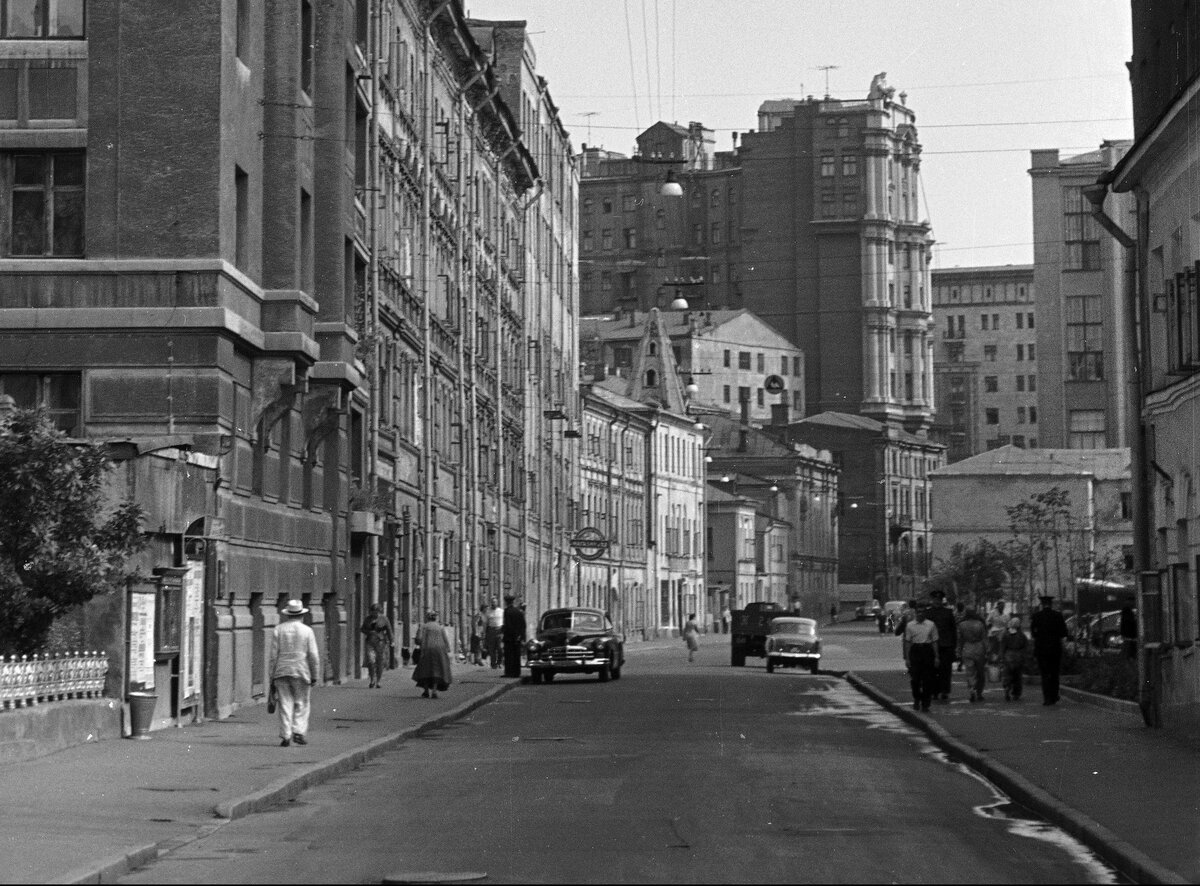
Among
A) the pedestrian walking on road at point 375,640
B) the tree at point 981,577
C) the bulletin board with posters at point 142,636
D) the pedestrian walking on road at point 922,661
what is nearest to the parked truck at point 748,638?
the tree at point 981,577

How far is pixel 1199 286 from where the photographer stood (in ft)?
90.2

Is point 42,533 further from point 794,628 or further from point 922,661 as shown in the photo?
point 794,628

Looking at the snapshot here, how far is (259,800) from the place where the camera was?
61.9ft

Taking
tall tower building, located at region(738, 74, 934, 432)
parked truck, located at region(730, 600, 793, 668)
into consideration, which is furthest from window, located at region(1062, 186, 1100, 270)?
tall tower building, located at region(738, 74, 934, 432)

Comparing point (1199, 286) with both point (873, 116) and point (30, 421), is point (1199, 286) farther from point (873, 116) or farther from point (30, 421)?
point (873, 116)

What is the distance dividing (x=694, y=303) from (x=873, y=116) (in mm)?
21645

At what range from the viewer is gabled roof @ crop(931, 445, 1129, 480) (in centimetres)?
10206

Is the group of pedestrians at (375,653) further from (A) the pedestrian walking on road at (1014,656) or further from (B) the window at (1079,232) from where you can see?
(B) the window at (1079,232)

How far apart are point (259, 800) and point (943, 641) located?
810 inches

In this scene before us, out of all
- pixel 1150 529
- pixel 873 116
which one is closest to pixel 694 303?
pixel 873 116

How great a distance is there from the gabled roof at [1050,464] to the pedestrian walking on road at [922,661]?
218 feet

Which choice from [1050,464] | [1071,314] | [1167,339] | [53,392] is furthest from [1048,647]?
[1071,314]

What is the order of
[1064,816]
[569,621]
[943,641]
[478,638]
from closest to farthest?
[1064,816] → [943,641] → [569,621] → [478,638]

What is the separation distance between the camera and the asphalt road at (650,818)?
14.0 meters
